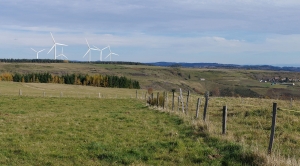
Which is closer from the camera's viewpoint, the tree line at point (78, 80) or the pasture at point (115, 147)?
the pasture at point (115, 147)

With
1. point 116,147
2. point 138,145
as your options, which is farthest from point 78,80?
point 116,147

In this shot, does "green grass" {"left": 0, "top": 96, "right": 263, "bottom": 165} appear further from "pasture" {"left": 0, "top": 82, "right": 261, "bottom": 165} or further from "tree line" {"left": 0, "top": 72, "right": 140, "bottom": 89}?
"tree line" {"left": 0, "top": 72, "right": 140, "bottom": 89}

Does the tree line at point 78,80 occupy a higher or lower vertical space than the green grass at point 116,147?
lower

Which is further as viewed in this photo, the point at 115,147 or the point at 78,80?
the point at 78,80

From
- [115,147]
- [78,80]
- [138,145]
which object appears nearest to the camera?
[115,147]

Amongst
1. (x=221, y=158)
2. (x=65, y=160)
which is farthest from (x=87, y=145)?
(x=221, y=158)

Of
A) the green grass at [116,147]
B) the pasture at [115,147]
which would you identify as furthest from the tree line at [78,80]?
the pasture at [115,147]

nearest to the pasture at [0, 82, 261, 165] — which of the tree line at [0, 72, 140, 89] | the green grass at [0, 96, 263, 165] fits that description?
the green grass at [0, 96, 263, 165]

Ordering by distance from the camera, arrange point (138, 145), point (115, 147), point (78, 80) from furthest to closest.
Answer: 1. point (78, 80)
2. point (138, 145)
3. point (115, 147)

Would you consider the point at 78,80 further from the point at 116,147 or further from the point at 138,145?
the point at 116,147

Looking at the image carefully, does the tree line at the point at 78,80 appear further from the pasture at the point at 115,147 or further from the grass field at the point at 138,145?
the pasture at the point at 115,147

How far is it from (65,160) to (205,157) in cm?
349

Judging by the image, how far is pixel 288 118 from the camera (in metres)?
16.2

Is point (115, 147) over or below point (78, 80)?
over
